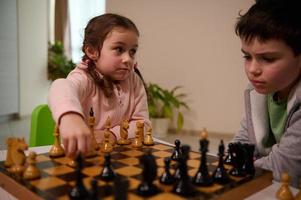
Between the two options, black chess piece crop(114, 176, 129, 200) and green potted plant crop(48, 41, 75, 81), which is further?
green potted plant crop(48, 41, 75, 81)

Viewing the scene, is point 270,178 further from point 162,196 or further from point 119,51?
point 119,51

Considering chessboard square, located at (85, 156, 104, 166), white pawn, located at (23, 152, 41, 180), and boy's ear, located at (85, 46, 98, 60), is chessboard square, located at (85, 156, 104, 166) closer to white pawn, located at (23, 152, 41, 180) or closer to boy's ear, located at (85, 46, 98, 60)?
white pawn, located at (23, 152, 41, 180)

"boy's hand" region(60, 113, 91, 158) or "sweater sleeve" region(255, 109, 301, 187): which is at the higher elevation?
"boy's hand" region(60, 113, 91, 158)

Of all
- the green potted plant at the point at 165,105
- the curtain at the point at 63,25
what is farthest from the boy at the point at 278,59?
the curtain at the point at 63,25

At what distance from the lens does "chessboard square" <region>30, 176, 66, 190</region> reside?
74cm

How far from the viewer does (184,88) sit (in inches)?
156

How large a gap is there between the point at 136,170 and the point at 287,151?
0.53 metres

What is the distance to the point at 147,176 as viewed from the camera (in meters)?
0.71

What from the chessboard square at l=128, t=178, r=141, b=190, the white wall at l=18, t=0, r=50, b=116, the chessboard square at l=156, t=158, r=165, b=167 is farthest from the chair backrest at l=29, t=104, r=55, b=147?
the white wall at l=18, t=0, r=50, b=116

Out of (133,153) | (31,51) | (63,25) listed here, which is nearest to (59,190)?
(133,153)

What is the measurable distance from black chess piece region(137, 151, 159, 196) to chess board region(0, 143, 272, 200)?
0.5 inches

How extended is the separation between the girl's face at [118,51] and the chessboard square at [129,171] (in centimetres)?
59

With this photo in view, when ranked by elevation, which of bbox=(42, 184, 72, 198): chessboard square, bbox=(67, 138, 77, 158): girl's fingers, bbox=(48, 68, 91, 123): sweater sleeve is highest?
bbox=(48, 68, 91, 123): sweater sleeve

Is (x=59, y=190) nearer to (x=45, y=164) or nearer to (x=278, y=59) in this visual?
(x=45, y=164)
